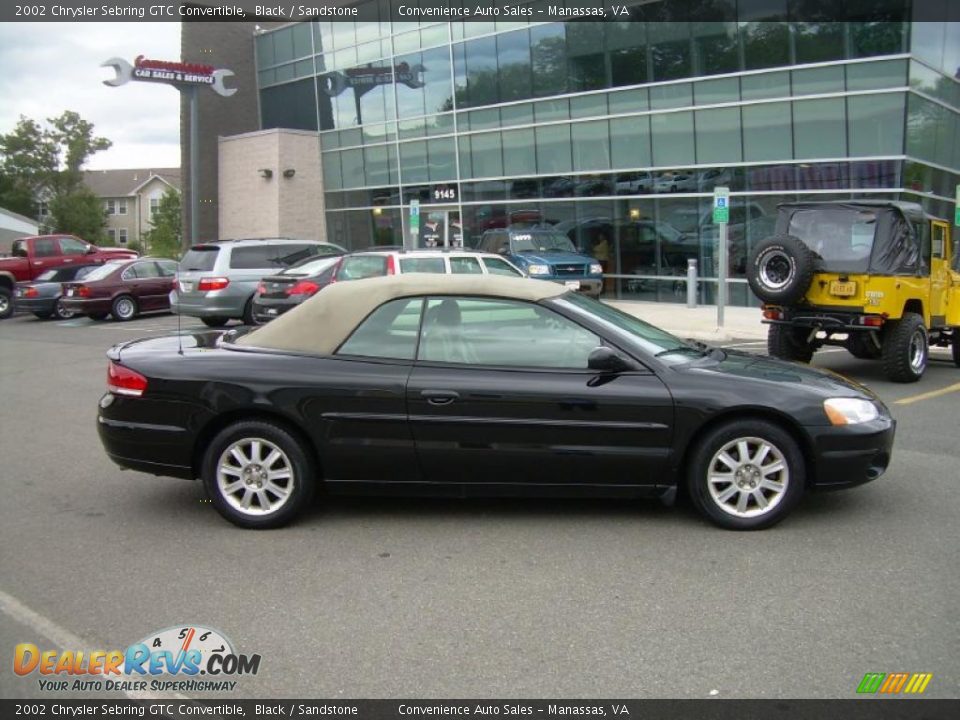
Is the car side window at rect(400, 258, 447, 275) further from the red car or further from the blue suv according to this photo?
the red car

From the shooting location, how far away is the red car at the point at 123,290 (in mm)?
20031

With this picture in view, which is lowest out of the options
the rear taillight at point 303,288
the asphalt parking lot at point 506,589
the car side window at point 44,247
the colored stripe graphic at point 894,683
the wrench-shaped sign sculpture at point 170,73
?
the colored stripe graphic at point 894,683

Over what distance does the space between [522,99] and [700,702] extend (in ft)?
78.4

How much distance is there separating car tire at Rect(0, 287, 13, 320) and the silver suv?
8.26 metres

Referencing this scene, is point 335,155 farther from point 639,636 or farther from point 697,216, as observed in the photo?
point 639,636

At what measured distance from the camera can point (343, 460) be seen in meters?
5.07

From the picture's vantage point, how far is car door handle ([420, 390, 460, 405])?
16.3 ft

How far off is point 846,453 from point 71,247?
23869 millimetres

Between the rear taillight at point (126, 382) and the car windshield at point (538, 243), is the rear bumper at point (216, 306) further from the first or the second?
the rear taillight at point (126, 382)

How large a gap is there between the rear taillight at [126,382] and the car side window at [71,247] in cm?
2108

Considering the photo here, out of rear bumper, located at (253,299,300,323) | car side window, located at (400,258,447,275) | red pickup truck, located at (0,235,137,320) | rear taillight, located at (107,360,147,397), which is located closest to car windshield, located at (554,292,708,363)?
rear taillight, located at (107,360,147,397)

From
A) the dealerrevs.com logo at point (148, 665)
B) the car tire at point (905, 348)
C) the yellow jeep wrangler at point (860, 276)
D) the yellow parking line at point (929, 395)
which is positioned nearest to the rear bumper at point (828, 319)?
the yellow jeep wrangler at point (860, 276)

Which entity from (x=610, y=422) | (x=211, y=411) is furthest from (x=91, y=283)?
(x=610, y=422)

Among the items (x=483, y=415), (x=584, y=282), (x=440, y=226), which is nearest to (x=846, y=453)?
(x=483, y=415)
